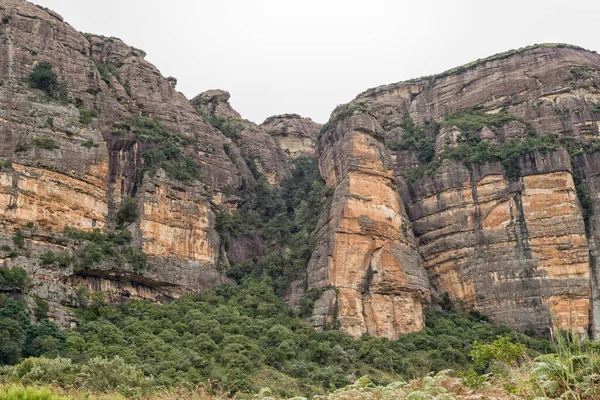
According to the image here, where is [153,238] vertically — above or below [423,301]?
above

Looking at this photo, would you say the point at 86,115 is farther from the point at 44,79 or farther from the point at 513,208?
the point at 513,208

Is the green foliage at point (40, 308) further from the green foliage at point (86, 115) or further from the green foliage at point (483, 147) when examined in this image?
the green foliage at point (483, 147)

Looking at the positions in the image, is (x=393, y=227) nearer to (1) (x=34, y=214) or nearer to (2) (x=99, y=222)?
(2) (x=99, y=222)

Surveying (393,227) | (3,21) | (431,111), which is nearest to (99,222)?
(3,21)

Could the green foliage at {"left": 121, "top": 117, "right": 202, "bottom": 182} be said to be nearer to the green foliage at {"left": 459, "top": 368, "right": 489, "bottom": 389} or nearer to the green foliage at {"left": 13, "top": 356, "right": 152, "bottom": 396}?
the green foliage at {"left": 13, "top": 356, "right": 152, "bottom": 396}

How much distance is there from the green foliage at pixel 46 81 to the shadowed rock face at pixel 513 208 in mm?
24739

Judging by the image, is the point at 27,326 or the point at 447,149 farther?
the point at 447,149

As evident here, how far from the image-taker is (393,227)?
56.1 m

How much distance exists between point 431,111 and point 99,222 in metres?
40.8

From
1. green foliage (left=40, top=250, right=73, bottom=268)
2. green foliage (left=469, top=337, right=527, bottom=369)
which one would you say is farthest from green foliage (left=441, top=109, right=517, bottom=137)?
green foliage (left=469, top=337, right=527, bottom=369)

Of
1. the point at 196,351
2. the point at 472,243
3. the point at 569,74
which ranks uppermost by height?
the point at 569,74

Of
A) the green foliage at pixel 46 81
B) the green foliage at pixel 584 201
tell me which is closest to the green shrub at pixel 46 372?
the green foliage at pixel 46 81

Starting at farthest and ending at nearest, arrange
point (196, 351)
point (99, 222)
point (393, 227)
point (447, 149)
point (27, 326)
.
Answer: point (447, 149), point (393, 227), point (99, 222), point (196, 351), point (27, 326)

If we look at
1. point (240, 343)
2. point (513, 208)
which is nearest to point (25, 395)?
point (240, 343)
